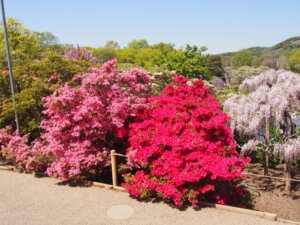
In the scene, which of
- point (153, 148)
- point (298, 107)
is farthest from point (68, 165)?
point (298, 107)

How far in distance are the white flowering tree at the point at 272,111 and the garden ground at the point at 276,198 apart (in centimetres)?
35

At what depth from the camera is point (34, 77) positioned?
361 inches

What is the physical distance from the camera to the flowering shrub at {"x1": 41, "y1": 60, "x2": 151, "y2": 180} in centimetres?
675

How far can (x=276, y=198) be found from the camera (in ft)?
24.0

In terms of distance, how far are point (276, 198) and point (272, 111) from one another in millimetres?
2543

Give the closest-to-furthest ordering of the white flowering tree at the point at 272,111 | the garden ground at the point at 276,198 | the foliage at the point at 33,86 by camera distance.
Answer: the garden ground at the point at 276,198 < the white flowering tree at the point at 272,111 < the foliage at the point at 33,86

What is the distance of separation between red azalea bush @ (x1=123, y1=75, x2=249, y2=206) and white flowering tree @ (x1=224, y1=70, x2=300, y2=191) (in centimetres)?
166

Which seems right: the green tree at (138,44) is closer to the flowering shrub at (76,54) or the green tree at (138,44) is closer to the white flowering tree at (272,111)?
the flowering shrub at (76,54)

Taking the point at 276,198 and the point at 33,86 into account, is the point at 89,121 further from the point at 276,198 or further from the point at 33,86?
the point at 276,198

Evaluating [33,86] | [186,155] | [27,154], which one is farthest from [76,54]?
[186,155]

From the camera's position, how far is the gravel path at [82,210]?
504 centimetres

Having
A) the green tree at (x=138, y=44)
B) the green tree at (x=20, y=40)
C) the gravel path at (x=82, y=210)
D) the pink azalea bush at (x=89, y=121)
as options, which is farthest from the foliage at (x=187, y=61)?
the green tree at (x=138, y=44)

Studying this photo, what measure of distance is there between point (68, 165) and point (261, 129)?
19.4 ft

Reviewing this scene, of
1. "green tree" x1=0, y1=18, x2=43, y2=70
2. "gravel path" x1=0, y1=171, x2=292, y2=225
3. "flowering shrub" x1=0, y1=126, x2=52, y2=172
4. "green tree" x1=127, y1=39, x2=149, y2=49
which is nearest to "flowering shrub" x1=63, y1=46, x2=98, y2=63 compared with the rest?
"green tree" x1=0, y1=18, x2=43, y2=70
